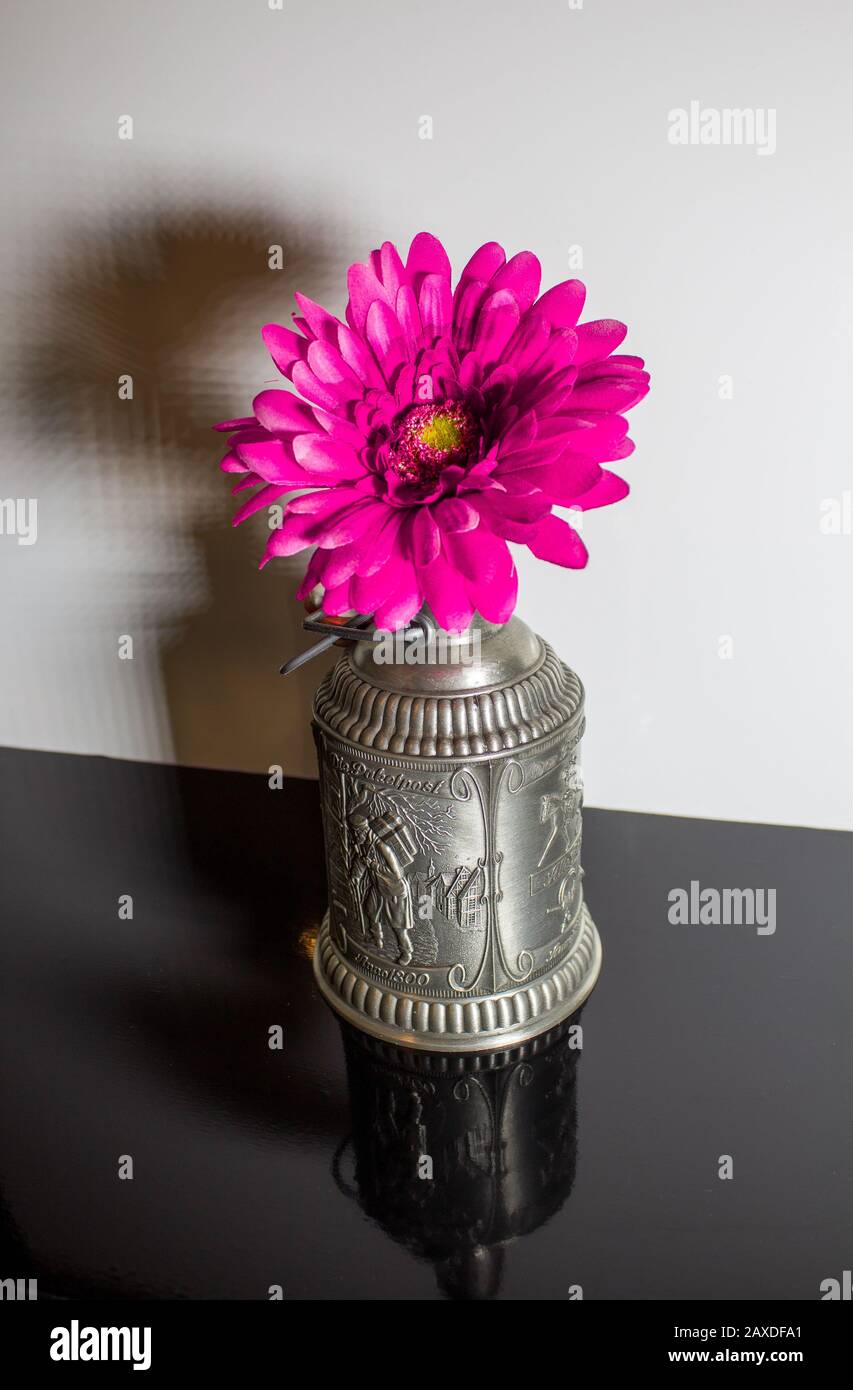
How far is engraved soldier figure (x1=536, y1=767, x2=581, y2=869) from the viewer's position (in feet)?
2.44

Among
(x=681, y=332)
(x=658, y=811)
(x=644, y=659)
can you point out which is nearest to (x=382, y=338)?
(x=681, y=332)

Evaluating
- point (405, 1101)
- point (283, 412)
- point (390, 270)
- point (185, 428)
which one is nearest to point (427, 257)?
point (390, 270)

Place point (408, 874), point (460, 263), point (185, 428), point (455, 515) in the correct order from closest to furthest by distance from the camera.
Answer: point (455, 515) < point (408, 874) < point (460, 263) < point (185, 428)

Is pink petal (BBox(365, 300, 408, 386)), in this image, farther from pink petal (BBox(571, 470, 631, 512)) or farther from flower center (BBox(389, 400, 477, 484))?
pink petal (BBox(571, 470, 631, 512))

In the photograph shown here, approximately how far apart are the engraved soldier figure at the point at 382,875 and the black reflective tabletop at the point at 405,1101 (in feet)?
0.30

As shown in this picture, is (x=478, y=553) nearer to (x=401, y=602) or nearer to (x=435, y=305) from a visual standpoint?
(x=401, y=602)

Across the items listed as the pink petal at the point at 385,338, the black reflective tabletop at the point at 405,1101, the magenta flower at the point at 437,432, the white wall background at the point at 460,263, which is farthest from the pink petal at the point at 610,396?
the black reflective tabletop at the point at 405,1101

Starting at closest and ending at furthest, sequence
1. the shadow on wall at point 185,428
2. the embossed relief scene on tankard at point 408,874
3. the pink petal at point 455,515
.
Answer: the pink petal at point 455,515 → the embossed relief scene on tankard at point 408,874 → the shadow on wall at point 185,428

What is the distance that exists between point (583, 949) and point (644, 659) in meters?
0.24

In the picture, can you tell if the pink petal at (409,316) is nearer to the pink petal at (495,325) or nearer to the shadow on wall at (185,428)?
the pink petal at (495,325)

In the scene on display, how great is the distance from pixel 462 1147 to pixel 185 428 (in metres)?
0.57

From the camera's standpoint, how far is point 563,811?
0.76 m

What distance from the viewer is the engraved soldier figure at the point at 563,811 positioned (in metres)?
0.74

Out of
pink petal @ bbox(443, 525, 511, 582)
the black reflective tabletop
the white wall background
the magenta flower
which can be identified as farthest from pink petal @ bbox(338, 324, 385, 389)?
the black reflective tabletop
